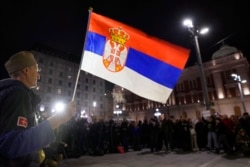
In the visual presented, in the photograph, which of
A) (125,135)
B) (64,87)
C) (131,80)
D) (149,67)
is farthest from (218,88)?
(131,80)

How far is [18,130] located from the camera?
150cm

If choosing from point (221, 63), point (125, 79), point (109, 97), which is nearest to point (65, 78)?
point (109, 97)

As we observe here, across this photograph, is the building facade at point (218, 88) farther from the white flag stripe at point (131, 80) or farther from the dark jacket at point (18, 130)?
the dark jacket at point (18, 130)

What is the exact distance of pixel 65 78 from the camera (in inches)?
2534

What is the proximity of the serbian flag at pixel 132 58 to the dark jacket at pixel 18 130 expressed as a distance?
9.18 ft

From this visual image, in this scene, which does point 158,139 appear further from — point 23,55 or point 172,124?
point 23,55

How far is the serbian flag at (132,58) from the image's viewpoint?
4.63m

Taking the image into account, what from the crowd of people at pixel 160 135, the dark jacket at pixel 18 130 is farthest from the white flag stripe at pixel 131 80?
the crowd of people at pixel 160 135

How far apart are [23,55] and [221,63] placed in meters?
52.2

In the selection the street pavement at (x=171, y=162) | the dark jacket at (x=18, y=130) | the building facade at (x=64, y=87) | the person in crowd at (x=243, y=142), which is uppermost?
the building facade at (x=64, y=87)

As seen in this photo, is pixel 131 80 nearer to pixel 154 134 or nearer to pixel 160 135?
pixel 154 134

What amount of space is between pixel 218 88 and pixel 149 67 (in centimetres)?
4819

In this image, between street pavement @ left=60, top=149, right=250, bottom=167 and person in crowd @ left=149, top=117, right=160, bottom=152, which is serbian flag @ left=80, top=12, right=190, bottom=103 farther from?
person in crowd @ left=149, top=117, right=160, bottom=152

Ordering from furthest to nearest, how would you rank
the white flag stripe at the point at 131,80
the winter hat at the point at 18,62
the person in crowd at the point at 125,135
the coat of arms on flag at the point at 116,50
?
the person in crowd at the point at 125,135, the coat of arms on flag at the point at 116,50, the white flag stripe at the point at 131,80, the winter hat at the point at 18,62
